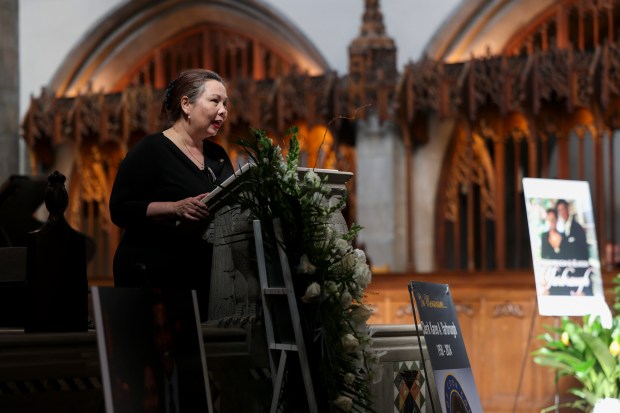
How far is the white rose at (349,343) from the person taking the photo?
130 inches

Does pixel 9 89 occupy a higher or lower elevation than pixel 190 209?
higher

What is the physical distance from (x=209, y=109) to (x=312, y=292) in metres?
0.83

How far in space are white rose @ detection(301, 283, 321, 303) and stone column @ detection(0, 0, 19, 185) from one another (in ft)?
28.1

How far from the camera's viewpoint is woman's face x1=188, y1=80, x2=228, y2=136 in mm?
3799

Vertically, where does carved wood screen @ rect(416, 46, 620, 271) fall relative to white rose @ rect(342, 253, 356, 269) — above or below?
above

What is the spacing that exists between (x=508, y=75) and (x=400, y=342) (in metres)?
7.36

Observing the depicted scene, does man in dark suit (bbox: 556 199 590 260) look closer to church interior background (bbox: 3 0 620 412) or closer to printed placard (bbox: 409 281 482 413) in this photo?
church interior background (bbox: 3 0 620 412)

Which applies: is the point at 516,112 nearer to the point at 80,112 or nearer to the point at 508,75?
the point at 508,75

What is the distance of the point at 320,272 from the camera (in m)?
3.40

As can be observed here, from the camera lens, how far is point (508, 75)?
11.1 meters

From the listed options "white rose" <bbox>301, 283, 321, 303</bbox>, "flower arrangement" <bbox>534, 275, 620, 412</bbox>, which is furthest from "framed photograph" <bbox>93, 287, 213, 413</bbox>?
"flower arrangement" <bbox>534, 275, 620, 412</bbox>

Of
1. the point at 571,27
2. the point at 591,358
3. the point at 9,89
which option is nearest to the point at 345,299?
the point at 591,358

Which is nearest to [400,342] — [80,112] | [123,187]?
[123,187]

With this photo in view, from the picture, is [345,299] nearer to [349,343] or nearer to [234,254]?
[349,343]
